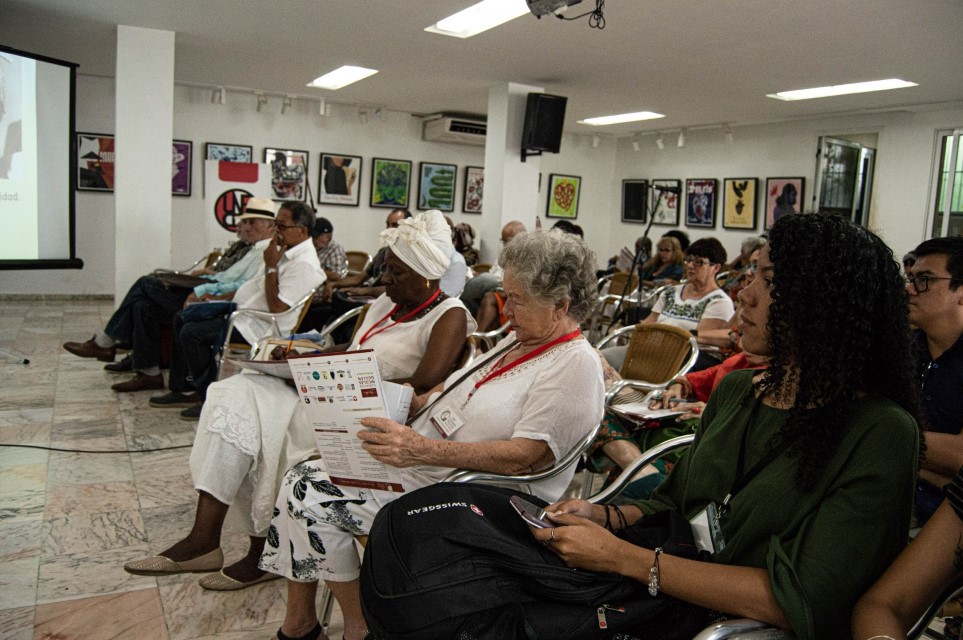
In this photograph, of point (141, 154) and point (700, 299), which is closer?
point (700, 299)

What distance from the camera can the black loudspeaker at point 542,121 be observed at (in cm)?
808

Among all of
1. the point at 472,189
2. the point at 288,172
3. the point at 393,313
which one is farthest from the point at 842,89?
the point at 288,172

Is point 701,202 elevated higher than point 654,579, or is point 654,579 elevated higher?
point 701,202

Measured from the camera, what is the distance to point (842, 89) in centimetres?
762

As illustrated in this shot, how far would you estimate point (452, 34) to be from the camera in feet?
20.2

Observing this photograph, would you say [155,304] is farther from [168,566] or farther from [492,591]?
[492,591]

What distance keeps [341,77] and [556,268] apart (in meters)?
7.63

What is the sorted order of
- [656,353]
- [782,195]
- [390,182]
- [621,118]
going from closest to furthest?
[656,353]
[782,195]
[621,118]
[390,182]

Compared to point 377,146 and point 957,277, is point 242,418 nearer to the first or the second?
point 957,277

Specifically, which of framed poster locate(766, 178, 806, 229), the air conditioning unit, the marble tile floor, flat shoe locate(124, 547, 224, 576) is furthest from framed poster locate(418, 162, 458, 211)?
flat shoe locate(124, 547, 224, 576)

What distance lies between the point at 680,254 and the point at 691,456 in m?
7.38

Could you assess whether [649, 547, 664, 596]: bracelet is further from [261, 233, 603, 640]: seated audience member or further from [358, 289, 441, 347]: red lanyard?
[358, 289, 441, 347]: red lanyard

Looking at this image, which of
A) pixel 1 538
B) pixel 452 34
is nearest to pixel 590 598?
pixel 1 538

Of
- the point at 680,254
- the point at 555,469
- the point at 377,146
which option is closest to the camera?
the point at 555,469
